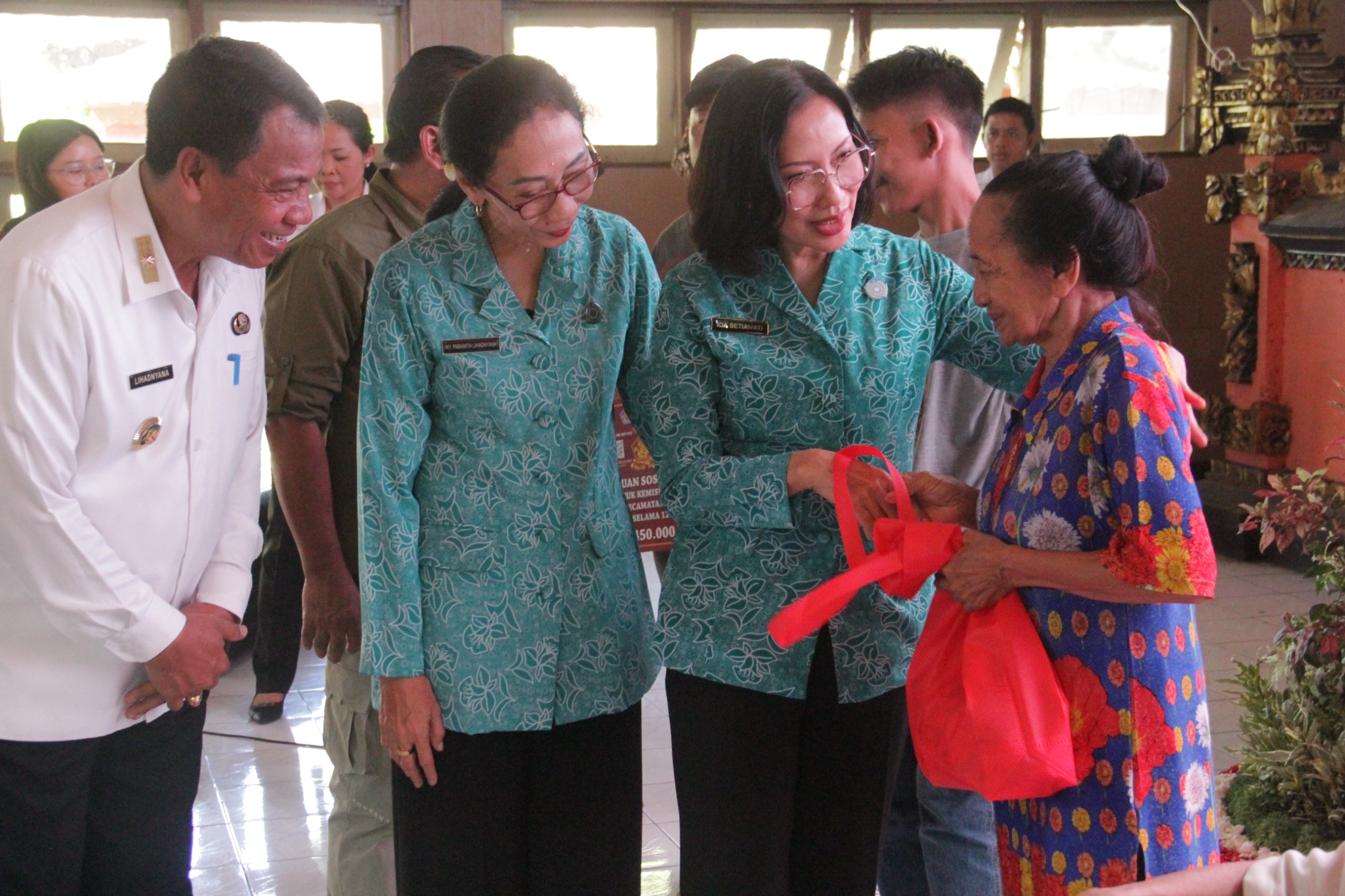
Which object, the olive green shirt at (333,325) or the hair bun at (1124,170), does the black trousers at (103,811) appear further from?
the hair bun at (1124,170)

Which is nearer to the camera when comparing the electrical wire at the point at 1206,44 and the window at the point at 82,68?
the window at the point at 82,68

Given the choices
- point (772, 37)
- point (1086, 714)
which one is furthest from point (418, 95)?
point (772, 37)

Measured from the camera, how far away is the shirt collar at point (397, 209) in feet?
8.40

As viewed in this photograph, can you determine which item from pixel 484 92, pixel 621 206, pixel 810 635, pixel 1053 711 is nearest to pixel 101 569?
pixel 484 92

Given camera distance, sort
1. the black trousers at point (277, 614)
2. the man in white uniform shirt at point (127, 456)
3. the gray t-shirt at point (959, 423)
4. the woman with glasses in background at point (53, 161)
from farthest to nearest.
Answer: the woman with glasses in background at point (53, 161)
the black trousers at point (277, 614)
the gray t-shirt at point (959, 423)
the man in white uniform shirt at point (127, 456)

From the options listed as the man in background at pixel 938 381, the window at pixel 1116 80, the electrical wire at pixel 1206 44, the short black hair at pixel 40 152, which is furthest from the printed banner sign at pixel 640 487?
the window at pixel 1116 80

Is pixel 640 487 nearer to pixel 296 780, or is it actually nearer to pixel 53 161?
pixel 296 780

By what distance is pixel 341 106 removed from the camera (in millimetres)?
4516

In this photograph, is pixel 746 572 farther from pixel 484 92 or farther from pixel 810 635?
pixel 484 92

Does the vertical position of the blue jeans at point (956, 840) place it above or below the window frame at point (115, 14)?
below

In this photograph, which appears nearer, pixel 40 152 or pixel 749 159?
pixel 749 159

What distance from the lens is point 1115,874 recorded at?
5.24ft

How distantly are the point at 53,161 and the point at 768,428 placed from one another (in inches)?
143

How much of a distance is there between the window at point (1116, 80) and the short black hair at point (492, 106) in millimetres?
6361
